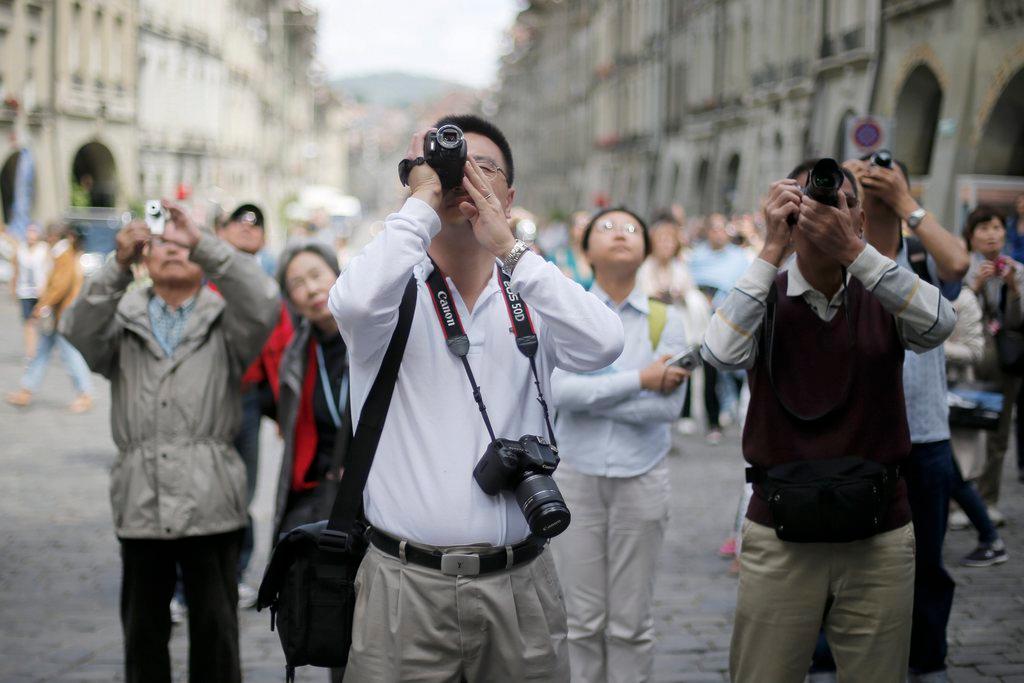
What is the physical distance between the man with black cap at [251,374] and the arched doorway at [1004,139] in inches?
602

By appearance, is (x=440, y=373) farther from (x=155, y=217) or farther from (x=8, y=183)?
(x=8, y=183)

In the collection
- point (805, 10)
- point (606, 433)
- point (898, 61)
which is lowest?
point (606, 433)

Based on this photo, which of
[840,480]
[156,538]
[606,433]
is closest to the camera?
[840,480]

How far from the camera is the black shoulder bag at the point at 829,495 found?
372cm

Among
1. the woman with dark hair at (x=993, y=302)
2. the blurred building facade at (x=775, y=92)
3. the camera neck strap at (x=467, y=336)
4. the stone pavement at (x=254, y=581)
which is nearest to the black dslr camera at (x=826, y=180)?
the camera neck strap at (x=467, y=336)

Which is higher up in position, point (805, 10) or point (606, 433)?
point (805, 10)

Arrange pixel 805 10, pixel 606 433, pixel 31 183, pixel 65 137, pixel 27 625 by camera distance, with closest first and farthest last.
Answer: pixel 606 433
pixel 27 625
pixel 805 10
pixel 31 183
pixel 65 137

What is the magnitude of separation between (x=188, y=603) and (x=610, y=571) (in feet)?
5.87

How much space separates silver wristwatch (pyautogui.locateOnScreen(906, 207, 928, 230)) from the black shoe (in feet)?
13.1

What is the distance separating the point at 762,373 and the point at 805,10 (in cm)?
2841

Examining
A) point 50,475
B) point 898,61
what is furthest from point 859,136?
point 898,61

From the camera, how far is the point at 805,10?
99.6 feet

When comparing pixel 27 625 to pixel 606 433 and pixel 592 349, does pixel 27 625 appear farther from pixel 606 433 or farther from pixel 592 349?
pixel 592 349

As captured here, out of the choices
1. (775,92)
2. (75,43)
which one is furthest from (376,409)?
(75,43)
